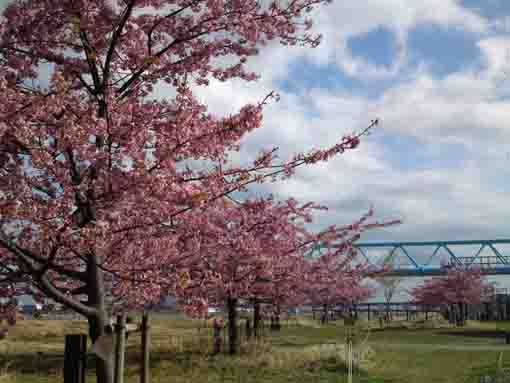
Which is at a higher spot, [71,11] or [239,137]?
[71,11]

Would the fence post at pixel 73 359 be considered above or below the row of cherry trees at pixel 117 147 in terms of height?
below

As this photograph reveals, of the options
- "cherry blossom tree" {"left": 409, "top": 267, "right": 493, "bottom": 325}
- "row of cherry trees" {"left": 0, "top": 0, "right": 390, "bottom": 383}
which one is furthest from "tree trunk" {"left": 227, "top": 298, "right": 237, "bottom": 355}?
"cherry blossom tree" {"left": 409, "top": 267, "right": 493, "bottom": 325}

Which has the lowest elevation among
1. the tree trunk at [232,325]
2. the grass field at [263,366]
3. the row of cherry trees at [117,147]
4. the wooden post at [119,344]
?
the grass field at [263,366]

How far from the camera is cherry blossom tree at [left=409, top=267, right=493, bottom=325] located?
61.7 m

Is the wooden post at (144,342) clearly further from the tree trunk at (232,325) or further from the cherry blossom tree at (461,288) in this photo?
the cherry blossom tree at (461,288)

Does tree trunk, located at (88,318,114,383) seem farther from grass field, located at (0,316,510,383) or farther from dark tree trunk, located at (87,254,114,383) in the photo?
grass field, located at (0,316,510,383)

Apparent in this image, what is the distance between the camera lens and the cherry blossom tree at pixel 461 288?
202 feet

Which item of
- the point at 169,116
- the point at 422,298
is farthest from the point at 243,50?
the point at 422,298

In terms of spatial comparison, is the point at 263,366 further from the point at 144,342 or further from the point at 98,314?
the point at 98,314

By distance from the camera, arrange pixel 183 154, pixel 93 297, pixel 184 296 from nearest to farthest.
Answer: pixel 183 154
pixel 93 297
pixel 184 296

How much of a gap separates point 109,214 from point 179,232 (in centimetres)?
99

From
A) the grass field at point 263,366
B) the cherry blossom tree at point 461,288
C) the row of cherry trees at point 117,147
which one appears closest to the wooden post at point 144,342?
the row of cherry trees at point 117,147

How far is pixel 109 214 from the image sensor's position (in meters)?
6.38

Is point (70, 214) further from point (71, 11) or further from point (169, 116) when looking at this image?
point (71, 11)
